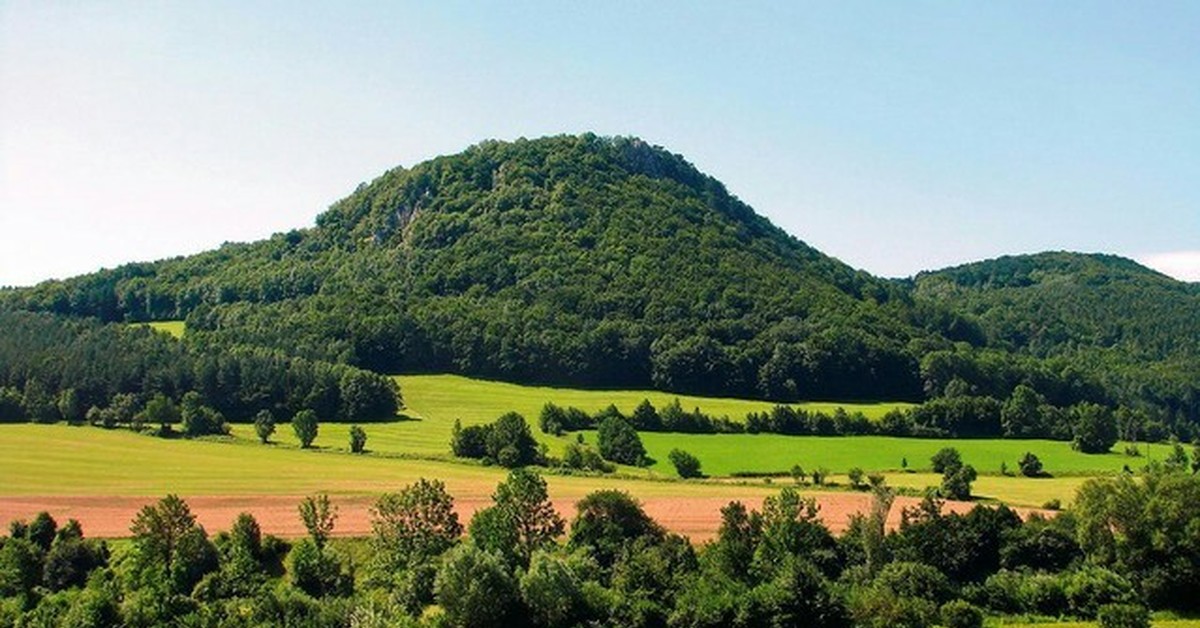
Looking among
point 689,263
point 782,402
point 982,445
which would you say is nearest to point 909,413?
point 982,445

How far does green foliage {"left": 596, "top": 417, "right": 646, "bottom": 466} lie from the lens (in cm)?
8838

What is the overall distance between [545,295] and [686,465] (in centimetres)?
7682

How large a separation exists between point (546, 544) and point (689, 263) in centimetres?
11666

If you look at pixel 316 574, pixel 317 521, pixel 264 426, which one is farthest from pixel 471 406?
pixel 316 574

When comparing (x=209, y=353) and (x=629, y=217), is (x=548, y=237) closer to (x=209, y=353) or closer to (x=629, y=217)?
(x=629, y=217)

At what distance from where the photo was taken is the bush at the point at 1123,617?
146ft

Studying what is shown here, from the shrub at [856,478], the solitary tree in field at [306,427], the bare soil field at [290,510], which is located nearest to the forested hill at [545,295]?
the solitary tree in field at [306,427]

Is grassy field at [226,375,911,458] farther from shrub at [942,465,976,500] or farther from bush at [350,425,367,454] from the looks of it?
shrub at [942,465,976,500]

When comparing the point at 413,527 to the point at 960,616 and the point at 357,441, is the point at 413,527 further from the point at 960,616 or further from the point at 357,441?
the point at 357,441

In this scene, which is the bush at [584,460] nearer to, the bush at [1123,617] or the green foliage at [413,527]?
the green foliage at [413,527]

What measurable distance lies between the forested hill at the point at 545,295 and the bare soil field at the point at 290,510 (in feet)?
208

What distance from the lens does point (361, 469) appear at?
265 feet

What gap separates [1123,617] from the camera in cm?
4469

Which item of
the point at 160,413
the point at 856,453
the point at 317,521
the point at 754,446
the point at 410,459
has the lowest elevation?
the point at 317,521
